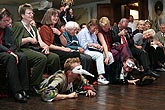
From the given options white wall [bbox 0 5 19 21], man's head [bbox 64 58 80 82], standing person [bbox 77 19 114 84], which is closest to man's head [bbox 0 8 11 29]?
man's head [bbox 64 58 80 82]

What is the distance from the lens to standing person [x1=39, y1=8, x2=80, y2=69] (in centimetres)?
359

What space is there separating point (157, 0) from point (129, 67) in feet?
18.5

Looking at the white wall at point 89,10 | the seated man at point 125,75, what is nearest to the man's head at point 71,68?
the seated man at point 125,75

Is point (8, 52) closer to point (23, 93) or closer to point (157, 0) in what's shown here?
point (23, 93)

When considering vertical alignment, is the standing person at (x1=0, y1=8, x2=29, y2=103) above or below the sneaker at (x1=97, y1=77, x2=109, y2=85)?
above

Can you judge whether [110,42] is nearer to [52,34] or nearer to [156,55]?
[52,34]

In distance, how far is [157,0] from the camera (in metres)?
9.12

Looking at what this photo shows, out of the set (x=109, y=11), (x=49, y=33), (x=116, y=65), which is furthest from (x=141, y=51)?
(x=109, y=11)

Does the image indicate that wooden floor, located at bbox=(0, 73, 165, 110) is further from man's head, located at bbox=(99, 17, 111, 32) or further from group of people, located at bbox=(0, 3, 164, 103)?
man's head, located at bbox=(99, 17, 111, 32)

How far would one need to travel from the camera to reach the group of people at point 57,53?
2834mm

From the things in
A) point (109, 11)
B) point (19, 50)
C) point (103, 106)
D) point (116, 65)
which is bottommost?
point (103, 106)

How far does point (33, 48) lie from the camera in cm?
339

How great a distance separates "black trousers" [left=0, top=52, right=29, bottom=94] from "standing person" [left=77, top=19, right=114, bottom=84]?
4.53 ft

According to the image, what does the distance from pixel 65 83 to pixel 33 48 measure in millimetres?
765
